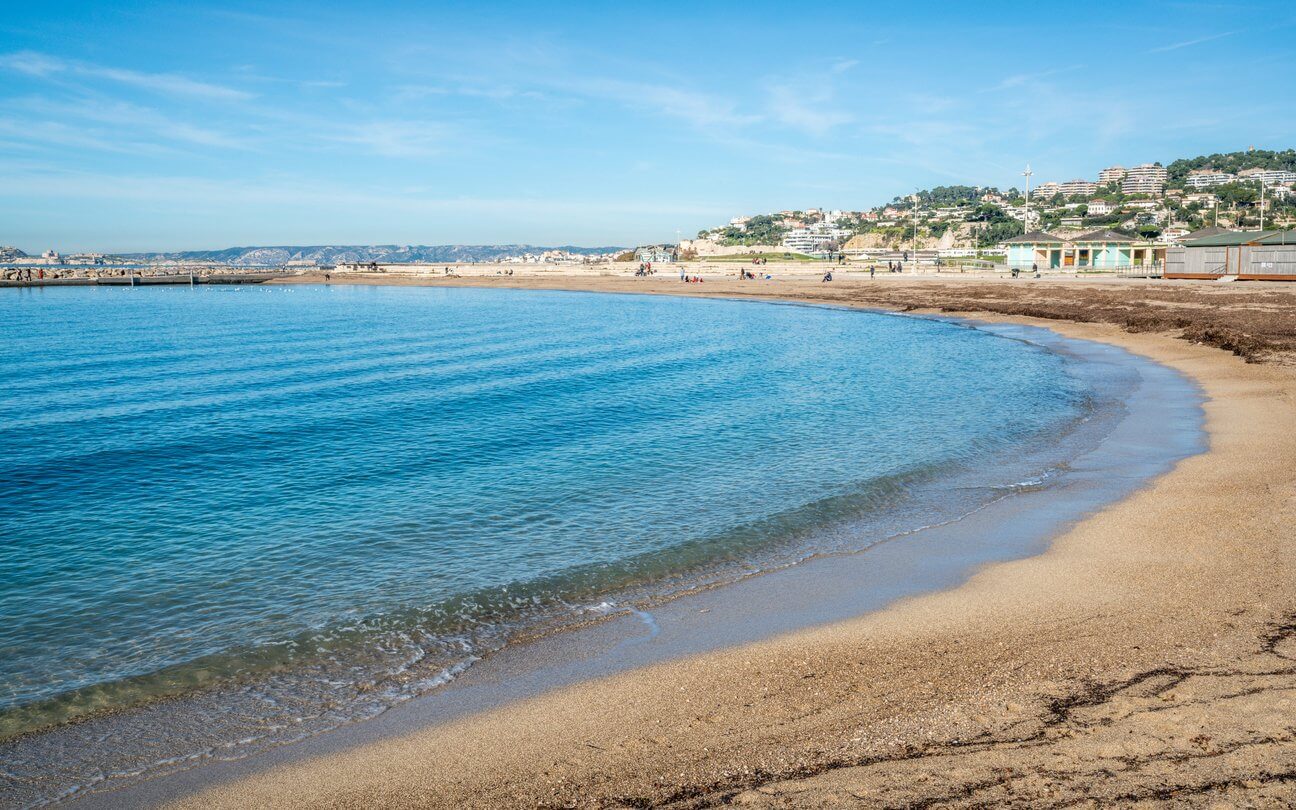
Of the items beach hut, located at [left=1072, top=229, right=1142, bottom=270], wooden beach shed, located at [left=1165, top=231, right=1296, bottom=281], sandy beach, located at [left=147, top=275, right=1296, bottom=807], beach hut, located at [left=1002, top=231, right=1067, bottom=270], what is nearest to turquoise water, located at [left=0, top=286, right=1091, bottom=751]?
sandy beach, located at [left=147, top=275, right=1296, bottom=807]

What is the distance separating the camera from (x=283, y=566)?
430 inches

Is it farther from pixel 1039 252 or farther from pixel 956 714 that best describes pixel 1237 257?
pixel 956 714

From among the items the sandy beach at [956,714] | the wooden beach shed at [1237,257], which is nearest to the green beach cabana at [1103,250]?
the wooden beach shed at [1237,257]

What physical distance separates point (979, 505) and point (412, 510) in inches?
361

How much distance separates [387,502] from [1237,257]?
66.3 m

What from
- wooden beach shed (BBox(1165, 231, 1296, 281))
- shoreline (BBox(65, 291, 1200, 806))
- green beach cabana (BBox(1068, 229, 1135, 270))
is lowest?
shoreline (BBox(65, 291, 1200, 806))

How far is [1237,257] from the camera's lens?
59344mm

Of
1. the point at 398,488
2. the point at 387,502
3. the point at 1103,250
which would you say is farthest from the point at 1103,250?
the point at 387,502

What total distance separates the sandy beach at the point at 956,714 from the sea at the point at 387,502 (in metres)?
1.43

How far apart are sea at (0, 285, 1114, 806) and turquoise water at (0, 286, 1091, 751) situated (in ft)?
0.21

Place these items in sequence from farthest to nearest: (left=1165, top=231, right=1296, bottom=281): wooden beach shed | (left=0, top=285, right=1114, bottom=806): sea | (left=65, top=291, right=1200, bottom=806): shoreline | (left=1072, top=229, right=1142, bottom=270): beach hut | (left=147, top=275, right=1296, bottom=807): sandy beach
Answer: (left=1072, top=229, right=1142, bottom=270): beach hut → (left=1165, top=231, right=1296, bottom=281): wooden beach shed → (left=0, top=285, right=1114, bottom=806): sea → (left=65, top=291, right=1200, bottom=806): shoreline → (left=147, top=275, right=1296, bottom=807): sandy beach

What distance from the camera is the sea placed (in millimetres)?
7703

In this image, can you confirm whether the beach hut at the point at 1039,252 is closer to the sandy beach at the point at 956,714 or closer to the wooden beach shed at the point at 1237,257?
the wooden beach shed at the point at 1237,257

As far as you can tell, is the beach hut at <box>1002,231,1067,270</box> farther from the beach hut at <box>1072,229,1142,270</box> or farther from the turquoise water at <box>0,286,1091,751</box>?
the turquoise water at <box>0,286,1091,751</box>
